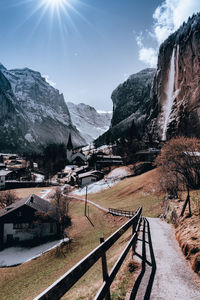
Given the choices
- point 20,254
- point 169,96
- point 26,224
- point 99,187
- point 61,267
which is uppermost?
point 169,96

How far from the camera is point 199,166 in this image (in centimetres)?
2662

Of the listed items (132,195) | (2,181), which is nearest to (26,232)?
(132,195)

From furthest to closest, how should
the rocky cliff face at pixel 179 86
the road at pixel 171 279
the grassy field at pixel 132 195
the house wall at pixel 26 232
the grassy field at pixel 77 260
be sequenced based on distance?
1. the rocky cliff face at pixel 179 86
2. the grassy field at pixel 132 195
3. the house wall at pixel 26 232
4. the grassy field at pixel 77 260
5. the road at pixel 171 279

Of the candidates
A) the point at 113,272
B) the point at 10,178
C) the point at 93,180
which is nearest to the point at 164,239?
the point at 113,272

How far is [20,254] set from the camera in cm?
2673

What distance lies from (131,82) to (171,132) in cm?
12702

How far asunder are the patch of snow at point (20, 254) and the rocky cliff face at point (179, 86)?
65.9 metres

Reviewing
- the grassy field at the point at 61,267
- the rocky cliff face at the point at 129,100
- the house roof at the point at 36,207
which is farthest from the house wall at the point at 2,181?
the rocky cliff face at the point at 129,100

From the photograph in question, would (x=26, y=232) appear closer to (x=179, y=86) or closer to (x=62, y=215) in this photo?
(x=62, y=215)

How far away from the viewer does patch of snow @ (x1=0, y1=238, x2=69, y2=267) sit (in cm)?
2372

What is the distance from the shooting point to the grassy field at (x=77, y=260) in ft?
20.7

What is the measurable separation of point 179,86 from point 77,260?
292 feet

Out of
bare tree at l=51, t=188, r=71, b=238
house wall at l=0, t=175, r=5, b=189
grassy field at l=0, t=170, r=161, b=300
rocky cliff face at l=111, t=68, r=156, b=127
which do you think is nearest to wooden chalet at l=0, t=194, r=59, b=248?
bare tree at l=51, t=188, r=71, b=238

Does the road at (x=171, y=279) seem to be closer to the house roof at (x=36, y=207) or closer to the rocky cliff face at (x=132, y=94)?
the house roof at (x=36, y=207)
